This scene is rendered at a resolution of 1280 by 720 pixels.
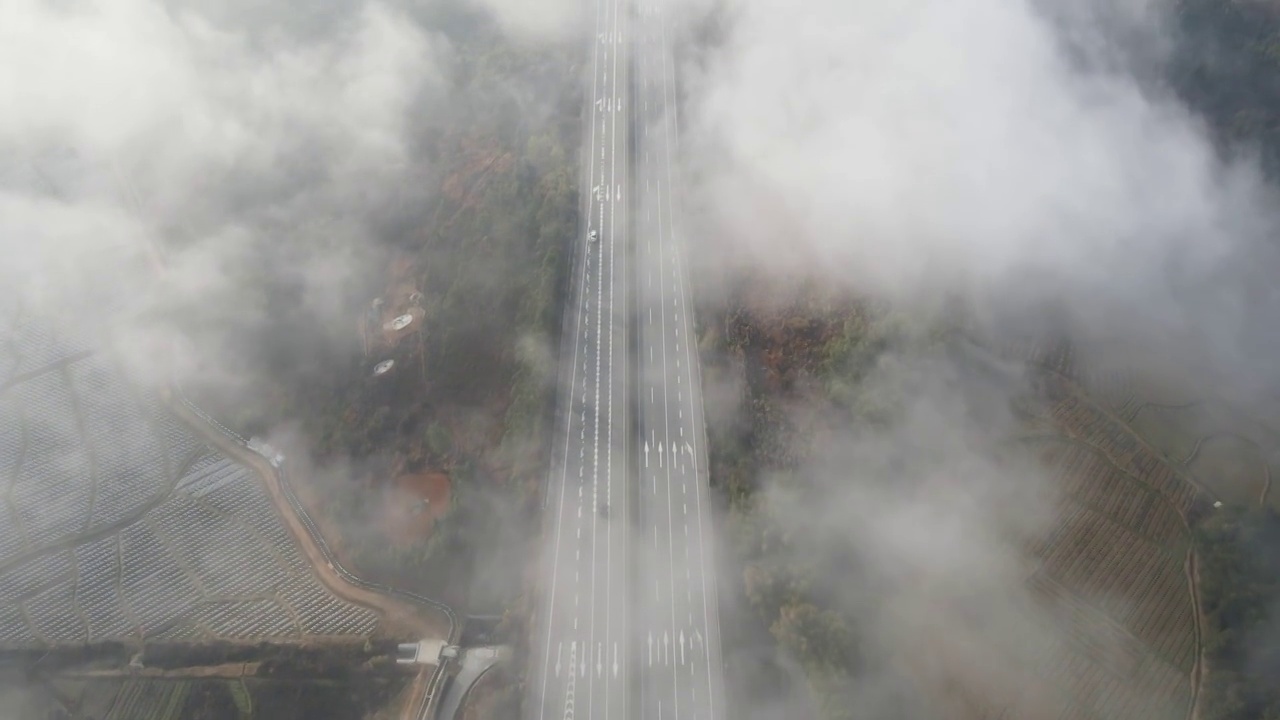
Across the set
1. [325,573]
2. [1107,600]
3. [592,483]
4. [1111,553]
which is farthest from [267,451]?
[1111,553]

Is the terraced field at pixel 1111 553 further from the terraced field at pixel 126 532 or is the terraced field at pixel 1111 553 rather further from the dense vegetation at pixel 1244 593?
the terraced field at pixel 126 532

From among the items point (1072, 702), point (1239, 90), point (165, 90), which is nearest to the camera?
point (1072, 702)

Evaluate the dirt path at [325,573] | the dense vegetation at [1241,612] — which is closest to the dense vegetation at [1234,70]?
the dense vegetation at [1241,612]

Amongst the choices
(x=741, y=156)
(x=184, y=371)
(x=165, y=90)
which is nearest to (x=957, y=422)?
(x=741, y=156)

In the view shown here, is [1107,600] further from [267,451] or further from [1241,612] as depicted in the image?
[267,451]

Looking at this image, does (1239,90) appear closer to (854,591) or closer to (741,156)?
(741,156)

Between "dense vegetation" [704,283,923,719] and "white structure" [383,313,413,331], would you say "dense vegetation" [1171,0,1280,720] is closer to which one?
"dense vegetation" [704,283,923,719]
